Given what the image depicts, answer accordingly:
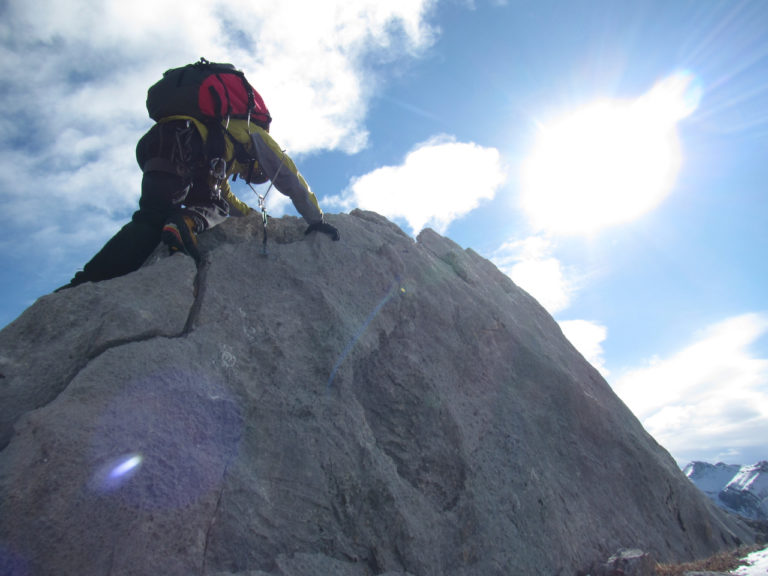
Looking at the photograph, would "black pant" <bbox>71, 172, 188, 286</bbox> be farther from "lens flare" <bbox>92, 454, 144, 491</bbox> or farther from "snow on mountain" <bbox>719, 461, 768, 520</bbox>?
"snow on mountain" <bbox>719, 461, 768, 520</bbox>

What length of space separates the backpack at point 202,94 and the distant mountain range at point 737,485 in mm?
33545

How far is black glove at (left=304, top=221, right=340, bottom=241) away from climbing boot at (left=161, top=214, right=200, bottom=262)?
1581 millimetres

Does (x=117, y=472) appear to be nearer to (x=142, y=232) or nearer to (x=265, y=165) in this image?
(x=142, y=232)

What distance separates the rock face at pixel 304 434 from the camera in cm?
341

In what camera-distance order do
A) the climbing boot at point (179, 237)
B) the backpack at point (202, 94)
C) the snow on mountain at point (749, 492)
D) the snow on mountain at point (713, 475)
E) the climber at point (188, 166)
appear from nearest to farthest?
the climbing boot at point (179, 237), the climber at point (188, 166), the backpack at point (202, 94), the snow on mountain at point (749, 492), the snow on mountain at point (713, 475)

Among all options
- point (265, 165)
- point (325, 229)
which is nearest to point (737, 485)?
point (325, 229)

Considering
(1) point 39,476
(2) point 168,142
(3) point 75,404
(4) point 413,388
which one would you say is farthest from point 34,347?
(4) point 413,388

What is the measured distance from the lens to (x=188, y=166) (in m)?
5.71

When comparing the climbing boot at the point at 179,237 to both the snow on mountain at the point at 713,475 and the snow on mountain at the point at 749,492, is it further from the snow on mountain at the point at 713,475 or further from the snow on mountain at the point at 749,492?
the snow on mountain at the point at 713,475

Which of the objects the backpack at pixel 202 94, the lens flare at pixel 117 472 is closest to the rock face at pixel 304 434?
the lens flare at pixel 117 472

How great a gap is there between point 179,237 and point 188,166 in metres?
0.90

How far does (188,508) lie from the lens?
3.58m

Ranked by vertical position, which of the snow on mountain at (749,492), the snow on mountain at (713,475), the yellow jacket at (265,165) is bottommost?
the snow on mountain at (749,492)

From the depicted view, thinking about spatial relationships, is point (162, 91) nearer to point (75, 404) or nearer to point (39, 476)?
point (75, 404)
